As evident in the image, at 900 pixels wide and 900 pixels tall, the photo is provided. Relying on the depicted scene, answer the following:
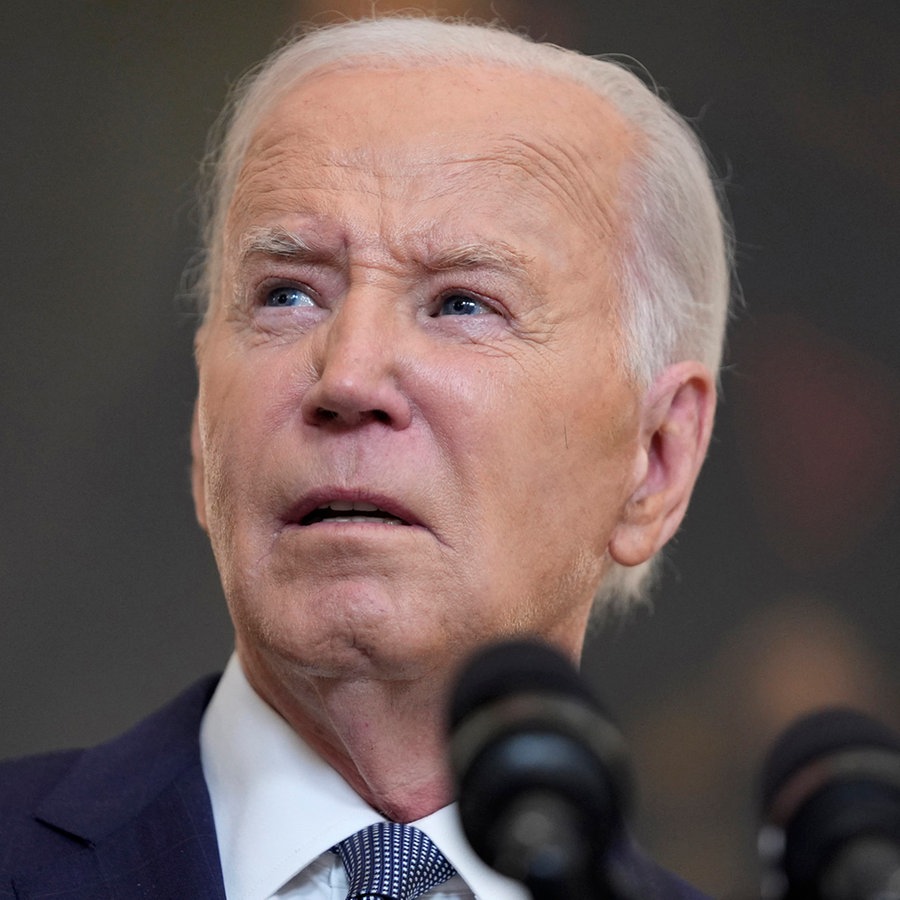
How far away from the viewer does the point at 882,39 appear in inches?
111

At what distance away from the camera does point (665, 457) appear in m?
1.88

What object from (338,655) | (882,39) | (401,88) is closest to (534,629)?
(338,655)

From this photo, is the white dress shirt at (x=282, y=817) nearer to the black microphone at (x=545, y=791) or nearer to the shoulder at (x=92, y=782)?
the shoulder at (x=92, y=782)

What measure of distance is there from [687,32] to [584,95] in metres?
1.08

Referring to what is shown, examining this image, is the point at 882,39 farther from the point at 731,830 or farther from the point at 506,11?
the point at 731,830

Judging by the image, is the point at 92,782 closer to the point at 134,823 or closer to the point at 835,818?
the point at 134,823

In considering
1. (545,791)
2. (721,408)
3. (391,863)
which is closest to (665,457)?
(391,863)

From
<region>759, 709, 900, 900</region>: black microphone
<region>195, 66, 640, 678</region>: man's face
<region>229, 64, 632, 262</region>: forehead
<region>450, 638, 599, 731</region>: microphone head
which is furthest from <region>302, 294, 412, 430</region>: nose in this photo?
<region>759, 709, 900, 900</region>: black microphone

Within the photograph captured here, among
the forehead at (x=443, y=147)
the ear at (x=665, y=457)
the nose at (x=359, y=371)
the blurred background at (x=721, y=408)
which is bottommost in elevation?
the blurred background at (x=721, y=408)

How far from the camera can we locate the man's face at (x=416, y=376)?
1.51m

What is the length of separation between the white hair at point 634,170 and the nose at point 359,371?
34 centimetres

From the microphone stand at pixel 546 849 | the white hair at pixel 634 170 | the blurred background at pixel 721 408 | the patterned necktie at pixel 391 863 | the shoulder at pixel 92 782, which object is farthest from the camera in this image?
the blurred background at pixel 721 408

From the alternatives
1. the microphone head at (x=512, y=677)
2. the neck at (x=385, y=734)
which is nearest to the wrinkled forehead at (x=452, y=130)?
the neck at (x=385, y=734)

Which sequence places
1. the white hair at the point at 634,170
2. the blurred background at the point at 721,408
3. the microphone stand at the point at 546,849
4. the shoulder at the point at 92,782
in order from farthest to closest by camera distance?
the blurred background at the point at 721,408 < the white hair at the point at 634,170 < the shoulder at the point at 92,782 < the microphone stand at the point at 546,849
